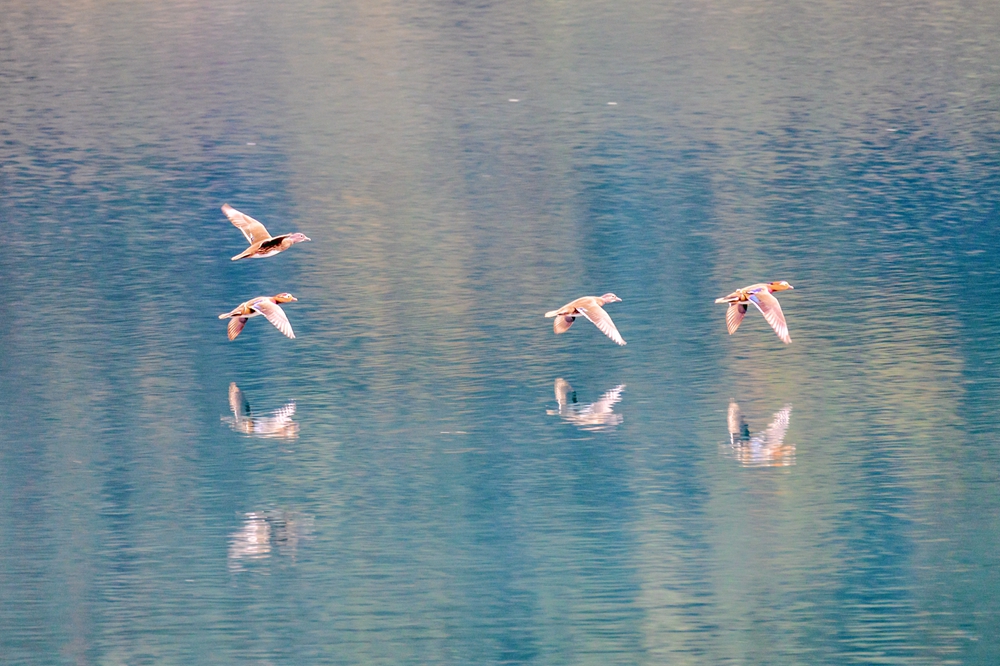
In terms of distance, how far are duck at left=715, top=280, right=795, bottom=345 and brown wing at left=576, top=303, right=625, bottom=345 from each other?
3.46 ft

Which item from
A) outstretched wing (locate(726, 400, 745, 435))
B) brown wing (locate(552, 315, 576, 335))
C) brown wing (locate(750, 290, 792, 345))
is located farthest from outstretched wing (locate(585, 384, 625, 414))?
brown wing (locate(750, 290, 792, 345))

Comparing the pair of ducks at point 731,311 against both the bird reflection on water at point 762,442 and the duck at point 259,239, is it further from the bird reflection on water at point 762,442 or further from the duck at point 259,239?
the duck at point 259,239

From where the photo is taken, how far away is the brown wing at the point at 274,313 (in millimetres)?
15461

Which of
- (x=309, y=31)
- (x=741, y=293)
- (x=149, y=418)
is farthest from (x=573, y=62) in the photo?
(x=149, y=418)

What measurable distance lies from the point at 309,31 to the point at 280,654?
21.1 meters

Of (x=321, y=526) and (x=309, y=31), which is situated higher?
(x=309, y=31)

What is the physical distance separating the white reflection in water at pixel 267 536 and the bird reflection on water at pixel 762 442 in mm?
3589

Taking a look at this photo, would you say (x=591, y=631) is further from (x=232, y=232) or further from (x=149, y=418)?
(x=232, y=232)

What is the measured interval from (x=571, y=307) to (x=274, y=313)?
2.74 metres

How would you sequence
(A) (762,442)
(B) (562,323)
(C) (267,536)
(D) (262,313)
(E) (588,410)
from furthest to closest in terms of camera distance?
1. (B) (562,323)
2. (D) (262,313)
3. (E) (588,410)
4. (A) (762,442)
5. (C) (267,536)

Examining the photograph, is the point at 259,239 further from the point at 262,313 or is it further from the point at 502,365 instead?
the point at 502,365

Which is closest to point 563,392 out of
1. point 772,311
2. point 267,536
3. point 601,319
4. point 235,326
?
point 601,319

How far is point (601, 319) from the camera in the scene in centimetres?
1570

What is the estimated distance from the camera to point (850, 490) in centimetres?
1338
